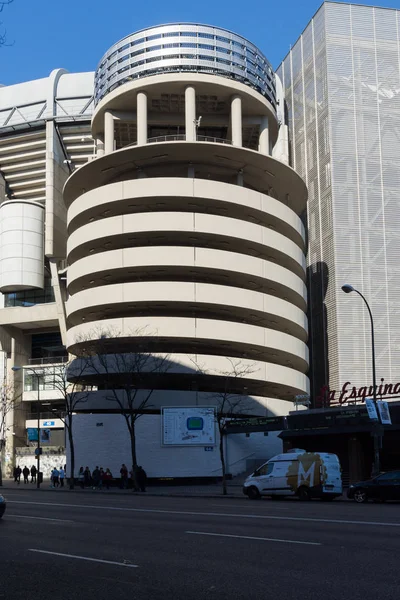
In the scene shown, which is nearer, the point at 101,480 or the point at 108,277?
the point at 101,480

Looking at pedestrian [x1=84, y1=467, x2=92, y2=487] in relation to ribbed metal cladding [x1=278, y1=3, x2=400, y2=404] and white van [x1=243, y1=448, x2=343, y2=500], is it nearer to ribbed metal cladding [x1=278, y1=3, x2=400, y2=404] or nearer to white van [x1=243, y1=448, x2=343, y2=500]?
white van [x1=243, y1=448, x2=343, y2=500]

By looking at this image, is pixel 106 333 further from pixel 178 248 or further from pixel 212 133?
pixel 212 133

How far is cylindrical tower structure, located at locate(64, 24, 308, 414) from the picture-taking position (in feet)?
192

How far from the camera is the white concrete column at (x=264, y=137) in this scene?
6662cm

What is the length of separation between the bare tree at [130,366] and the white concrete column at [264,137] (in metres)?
19.8

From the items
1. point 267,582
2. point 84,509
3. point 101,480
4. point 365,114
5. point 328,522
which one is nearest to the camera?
point 267,582

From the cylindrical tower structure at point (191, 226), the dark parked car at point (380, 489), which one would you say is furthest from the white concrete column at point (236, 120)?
the dark parked car at point (380, 489)

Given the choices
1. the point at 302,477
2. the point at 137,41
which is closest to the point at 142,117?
the point at 137,41

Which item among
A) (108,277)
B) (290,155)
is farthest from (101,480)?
(290,155)

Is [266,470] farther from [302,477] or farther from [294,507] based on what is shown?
[294,507]

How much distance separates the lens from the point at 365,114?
69250mm

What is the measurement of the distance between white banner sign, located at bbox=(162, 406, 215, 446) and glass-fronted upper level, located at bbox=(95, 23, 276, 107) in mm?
28132

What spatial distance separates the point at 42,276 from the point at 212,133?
77.2 feet

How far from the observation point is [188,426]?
53.6 meters
